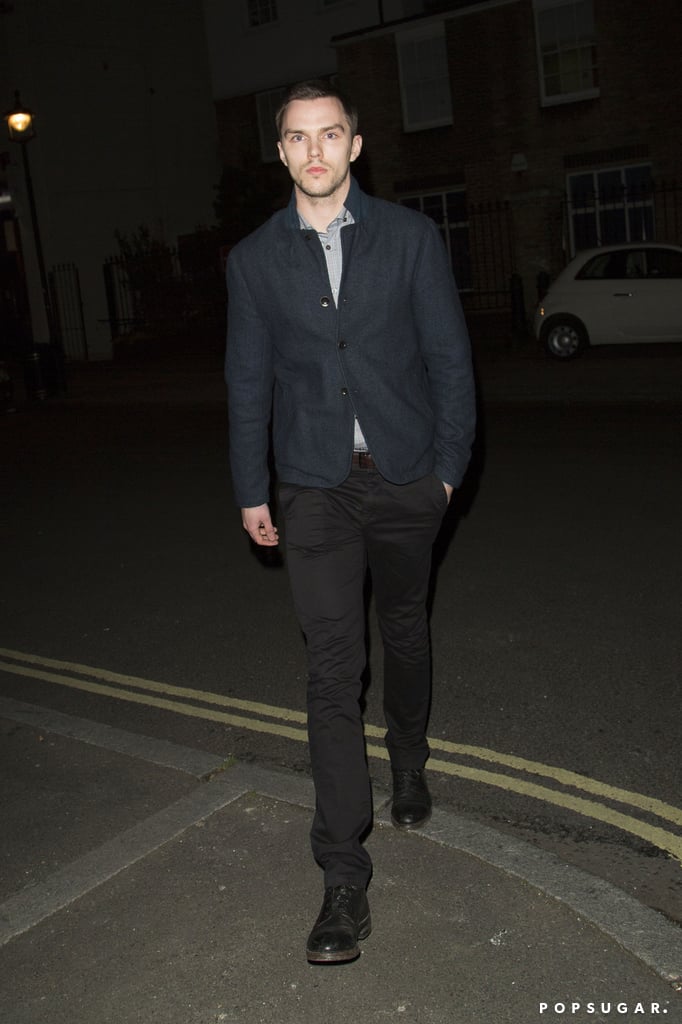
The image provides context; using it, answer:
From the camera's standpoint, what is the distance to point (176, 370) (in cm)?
2317

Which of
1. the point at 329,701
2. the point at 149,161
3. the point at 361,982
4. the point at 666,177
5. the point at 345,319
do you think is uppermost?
the point at 149,161

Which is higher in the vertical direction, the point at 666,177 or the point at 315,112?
the point at 666,177

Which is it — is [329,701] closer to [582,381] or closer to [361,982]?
[361,982]

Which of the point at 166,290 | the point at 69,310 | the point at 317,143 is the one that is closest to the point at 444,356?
the point at 317,143

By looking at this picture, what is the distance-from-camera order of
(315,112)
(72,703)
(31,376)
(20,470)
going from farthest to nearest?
1. (31,376)
2. (20,470)
3. (72,703)
4. (315,112)

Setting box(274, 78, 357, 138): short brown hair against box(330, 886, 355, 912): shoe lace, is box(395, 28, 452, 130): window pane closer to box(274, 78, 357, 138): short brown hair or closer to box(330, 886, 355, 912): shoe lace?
box(274, 78, 357, 138): short brown hair

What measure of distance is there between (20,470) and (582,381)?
24.2 ft

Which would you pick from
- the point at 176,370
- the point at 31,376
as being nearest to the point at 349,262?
the point at 31,376

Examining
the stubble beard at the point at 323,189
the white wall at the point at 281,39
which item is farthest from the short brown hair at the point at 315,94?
the white wall at the point at 281,39

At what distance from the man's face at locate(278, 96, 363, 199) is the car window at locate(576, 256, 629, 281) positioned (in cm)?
1413

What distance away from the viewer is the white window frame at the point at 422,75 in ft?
81.8

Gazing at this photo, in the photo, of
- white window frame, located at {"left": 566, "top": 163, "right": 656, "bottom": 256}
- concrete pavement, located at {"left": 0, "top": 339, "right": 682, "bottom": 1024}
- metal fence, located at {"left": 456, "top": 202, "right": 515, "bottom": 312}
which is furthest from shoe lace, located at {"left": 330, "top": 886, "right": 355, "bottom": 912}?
metal fence, located at {"left": 456, "top": 202, "right": 515, "bottom": 312}

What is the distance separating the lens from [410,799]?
11.9ft

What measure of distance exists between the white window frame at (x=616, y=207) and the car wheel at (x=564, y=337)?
21.6ft
